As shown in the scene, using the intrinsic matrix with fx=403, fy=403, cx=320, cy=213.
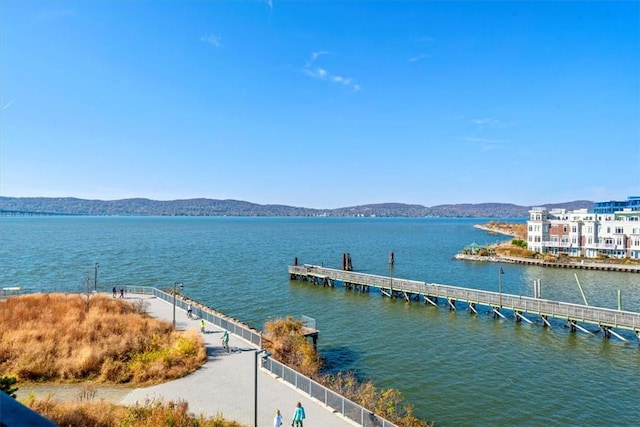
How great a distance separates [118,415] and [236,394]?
5.37 m

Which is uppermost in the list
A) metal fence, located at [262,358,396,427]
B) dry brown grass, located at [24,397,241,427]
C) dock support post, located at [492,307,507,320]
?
dry brown grass, located at [24,397,241,427]

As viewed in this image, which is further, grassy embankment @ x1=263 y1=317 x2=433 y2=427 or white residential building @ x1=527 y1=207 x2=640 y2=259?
white residential building @ x1=527 y1=207 x2=640 y2=259

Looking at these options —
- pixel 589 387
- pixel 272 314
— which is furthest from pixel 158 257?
pixel 589 387

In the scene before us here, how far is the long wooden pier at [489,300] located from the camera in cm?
3388

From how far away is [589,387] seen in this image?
24547mm

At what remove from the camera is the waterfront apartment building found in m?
73.6

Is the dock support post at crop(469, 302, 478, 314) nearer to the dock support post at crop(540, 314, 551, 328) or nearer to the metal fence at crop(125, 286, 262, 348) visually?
the dock support post at crop(540, 314, 551, 328)

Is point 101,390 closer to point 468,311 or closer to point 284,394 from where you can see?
point 284,394

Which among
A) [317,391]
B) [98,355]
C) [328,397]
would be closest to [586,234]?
[317,391]

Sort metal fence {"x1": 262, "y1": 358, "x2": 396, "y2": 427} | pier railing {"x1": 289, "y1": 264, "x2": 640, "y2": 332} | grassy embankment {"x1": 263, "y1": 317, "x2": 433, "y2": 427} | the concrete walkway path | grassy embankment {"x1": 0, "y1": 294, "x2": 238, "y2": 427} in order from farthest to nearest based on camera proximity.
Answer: pier railing {"x1": 289, "y1": 264, "x2": 640, "y2": 332} < grassy embankment {"x1": 263, "y1": 317, "x2": 433, "y2": 427} < the concrete walkway path < metal fence {"x1": 262, "y1": 358, "x2": 396, "y2": 427} < grassy embankment {"x1": 0, "y1": 294, "x2": 238, "y2": 427}

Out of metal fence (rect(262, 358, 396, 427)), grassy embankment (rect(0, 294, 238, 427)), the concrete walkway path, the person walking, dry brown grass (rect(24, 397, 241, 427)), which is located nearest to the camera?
dry brown grass (rect(24, 397, 241, 427))

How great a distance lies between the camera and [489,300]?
41.2 m

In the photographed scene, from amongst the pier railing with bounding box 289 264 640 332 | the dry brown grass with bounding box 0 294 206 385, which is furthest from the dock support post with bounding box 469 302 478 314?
the dry brown grass with bounding box 0 294 206 385

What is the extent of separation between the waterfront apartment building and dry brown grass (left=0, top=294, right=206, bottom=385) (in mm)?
78826
